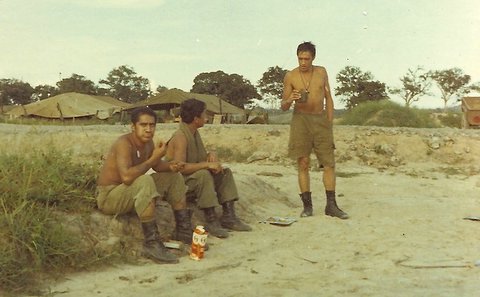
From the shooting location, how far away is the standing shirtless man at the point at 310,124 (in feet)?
17.9

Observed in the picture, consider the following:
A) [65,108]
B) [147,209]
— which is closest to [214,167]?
[147,209]

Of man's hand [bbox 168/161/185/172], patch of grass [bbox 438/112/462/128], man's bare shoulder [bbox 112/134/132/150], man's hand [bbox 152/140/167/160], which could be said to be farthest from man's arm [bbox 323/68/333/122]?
patch of grass [bbox 438/112/462/128]

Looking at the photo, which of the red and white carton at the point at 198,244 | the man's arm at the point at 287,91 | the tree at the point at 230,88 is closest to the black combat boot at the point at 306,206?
the man's arm at the point at 287,91

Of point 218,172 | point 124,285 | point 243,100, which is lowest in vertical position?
point 124,285

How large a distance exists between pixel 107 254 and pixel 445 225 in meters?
3.13

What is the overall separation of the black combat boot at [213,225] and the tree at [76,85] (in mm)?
50341

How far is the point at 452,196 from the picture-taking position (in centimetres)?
712

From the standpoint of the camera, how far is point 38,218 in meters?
3.59

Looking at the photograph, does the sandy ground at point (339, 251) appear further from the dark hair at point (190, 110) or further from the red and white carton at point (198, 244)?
the dark hair at point (190, 110)

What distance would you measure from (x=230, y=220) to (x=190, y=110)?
1.07 metres

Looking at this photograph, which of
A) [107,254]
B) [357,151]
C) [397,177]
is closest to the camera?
[107,254]

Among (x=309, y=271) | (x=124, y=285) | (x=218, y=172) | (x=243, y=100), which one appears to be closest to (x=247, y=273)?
(x=309, y=271)

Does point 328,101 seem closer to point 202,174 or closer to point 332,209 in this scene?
point 332,209

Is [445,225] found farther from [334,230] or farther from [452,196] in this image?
[452,196]
